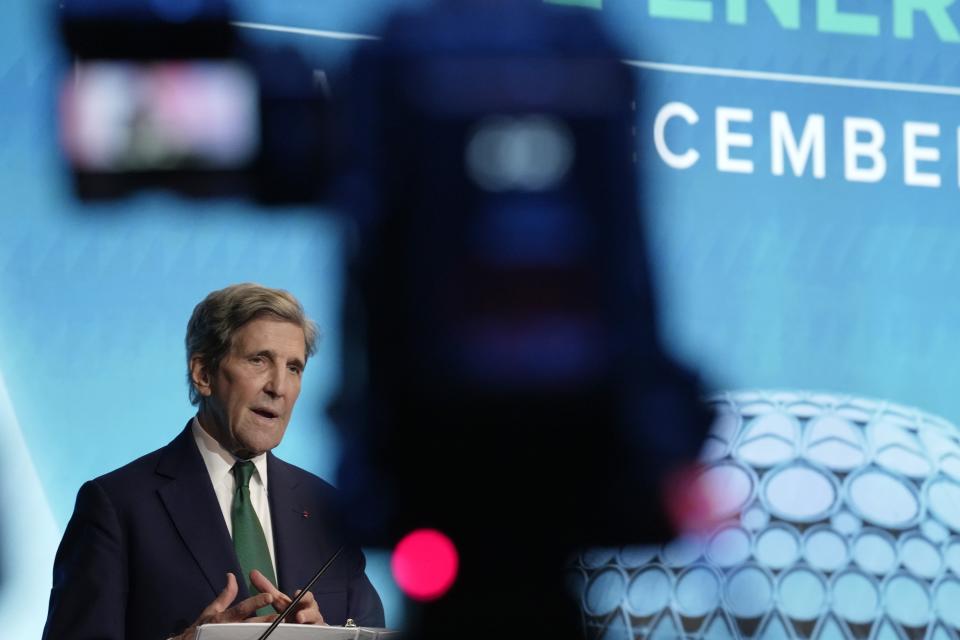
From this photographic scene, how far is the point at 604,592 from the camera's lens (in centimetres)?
269

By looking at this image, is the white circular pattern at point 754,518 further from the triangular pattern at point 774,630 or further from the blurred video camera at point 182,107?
the blurred video camera at point 182,107

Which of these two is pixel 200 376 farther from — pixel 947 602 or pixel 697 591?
pixel 947 602

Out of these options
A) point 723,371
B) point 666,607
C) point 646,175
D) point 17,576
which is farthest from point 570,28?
point 17,576

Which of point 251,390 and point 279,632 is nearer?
point 279,632

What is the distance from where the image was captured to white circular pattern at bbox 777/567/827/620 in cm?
275

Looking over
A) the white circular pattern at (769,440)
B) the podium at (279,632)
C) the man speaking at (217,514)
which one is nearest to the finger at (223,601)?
the podium at (279,632)

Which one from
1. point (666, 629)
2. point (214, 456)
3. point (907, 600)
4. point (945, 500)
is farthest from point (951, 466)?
point (214, 456)

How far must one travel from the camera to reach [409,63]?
2701 mm

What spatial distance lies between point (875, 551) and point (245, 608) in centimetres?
149

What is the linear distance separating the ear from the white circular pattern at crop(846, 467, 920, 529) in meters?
1.31

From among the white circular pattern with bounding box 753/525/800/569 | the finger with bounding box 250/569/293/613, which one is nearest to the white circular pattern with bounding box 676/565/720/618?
the white circular pattern with bounding box 753/525/800/569

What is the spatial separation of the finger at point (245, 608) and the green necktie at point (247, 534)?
0.38 meters

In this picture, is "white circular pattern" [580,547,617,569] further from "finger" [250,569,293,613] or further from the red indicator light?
"finger" [250,569,293,613]

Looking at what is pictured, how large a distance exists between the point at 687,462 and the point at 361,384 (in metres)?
0.67
